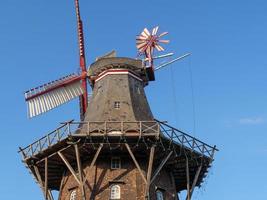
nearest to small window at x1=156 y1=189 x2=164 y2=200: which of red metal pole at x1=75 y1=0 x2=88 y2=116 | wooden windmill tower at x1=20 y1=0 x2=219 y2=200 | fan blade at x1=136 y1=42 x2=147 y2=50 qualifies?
wooden windmill tower at x1=20 y1=0 x2=219 y2=200

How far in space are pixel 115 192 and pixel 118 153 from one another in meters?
2.09

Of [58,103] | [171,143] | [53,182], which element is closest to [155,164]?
[171,143]

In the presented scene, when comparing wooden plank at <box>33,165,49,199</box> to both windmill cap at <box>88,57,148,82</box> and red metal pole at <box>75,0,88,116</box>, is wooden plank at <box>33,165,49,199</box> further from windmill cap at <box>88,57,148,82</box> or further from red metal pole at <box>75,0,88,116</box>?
windmill cap at <box>88,57,148,82</box>

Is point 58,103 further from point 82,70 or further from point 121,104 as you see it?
point 121,104

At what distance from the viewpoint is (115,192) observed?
31.0 meters

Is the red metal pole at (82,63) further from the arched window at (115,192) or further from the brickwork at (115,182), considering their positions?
the arched window at (115,192)

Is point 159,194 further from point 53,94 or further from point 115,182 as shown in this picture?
point 53,94

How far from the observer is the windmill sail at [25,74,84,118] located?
125 ft

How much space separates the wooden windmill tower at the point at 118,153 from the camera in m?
30.7

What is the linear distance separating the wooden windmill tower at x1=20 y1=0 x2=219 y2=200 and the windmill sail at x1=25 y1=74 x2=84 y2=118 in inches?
103

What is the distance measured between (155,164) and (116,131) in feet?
9.47

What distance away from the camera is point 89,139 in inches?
1209

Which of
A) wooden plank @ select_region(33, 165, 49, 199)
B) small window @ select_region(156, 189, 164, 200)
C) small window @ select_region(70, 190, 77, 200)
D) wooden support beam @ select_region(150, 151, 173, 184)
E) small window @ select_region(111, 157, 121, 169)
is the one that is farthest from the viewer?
wooden plank @ select_region(33, 165, 49, 199)

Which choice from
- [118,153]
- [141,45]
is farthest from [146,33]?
[118,153]
